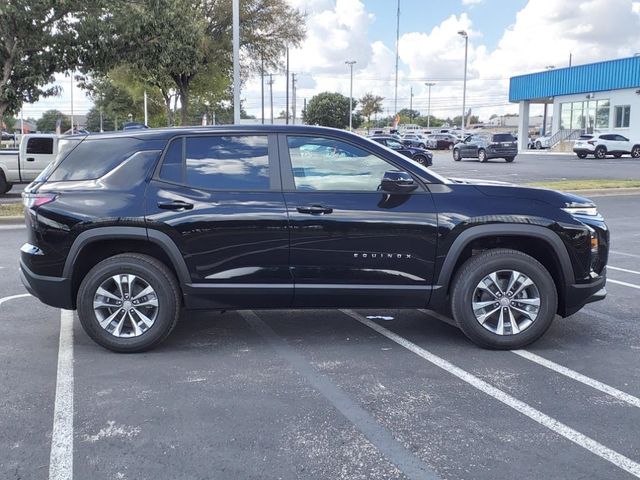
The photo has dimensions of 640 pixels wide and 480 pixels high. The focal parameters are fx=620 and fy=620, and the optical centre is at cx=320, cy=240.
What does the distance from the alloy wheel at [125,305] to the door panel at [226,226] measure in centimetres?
35

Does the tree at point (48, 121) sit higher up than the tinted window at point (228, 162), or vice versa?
the tree at point (48, 121)

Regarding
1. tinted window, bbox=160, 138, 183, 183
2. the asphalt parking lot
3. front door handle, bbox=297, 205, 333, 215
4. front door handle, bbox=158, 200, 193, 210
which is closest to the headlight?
the asphalt parking lot

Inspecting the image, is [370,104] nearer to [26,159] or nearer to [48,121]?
[48,121]

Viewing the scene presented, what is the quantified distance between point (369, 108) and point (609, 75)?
61365 millimetres

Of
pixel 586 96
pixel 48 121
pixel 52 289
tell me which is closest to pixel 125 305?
pixel 52 289

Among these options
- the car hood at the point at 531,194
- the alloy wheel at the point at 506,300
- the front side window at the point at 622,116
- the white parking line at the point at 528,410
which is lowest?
the white parking line at the point at 528,410

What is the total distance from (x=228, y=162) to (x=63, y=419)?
2260 mm

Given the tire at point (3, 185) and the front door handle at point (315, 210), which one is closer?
the front door handle at point (315, 210)

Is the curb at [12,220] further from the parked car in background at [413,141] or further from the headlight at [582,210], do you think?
the parked car in background at [413,141]

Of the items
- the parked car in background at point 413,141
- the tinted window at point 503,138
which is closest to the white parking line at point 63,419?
the tinted window at point 503,138

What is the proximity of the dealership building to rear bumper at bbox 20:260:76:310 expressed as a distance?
143 ft

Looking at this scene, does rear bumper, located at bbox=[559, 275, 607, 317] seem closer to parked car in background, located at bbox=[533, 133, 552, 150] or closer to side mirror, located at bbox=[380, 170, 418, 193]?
side mirror, located at bbox=[380, 170, 418, 193]

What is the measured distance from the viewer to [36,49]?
13.4 meters

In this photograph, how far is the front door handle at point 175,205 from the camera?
482 cm
